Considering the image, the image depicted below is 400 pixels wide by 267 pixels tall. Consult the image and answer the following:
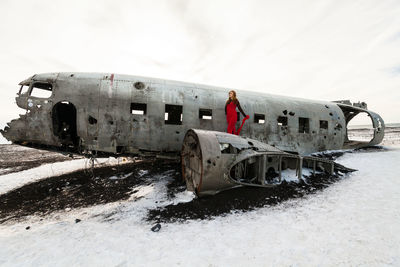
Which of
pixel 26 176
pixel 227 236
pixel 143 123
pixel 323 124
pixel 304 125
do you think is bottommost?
pixel 26 176

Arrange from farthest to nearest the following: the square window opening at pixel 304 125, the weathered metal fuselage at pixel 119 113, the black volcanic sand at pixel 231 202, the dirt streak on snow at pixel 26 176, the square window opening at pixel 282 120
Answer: the square window opening at pixel 304 125
the square window opening at pixel 282 120
the dirt streak on snow at pixel 26 176
the weathered metal fuselage at pixel 119 113
the black volcanic sand at pixel 231 202

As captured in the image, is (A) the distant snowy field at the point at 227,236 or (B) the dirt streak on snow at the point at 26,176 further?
(B) the dirt streak on snow at the point at 26,176

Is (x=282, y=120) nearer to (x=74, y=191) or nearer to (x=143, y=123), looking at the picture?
(x=143, y=123)

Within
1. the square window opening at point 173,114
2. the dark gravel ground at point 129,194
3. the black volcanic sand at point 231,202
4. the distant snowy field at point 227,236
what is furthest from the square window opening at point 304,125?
the square window opening at point 173,114

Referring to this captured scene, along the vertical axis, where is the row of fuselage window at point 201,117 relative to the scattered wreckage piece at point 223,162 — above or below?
above

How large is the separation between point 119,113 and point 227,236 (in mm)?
6720

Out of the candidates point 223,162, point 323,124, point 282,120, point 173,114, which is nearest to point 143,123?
point 173,114

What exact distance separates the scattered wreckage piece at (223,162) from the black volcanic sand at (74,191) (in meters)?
3.12

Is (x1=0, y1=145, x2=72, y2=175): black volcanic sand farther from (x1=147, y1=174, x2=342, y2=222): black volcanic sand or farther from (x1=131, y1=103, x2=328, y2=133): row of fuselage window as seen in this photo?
(x1=147, y1=174, x2=342, y2=222): black volcanic sand

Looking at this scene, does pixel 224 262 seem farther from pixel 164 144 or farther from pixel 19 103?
pixel 19 103

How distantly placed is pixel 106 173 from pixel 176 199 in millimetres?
6229

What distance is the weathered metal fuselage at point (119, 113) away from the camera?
7.48 metres

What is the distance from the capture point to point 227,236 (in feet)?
13.5

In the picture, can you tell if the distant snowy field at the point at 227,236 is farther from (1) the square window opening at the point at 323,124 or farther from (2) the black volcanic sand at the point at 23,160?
(2) the black volcanic sand at the point at 23,160
